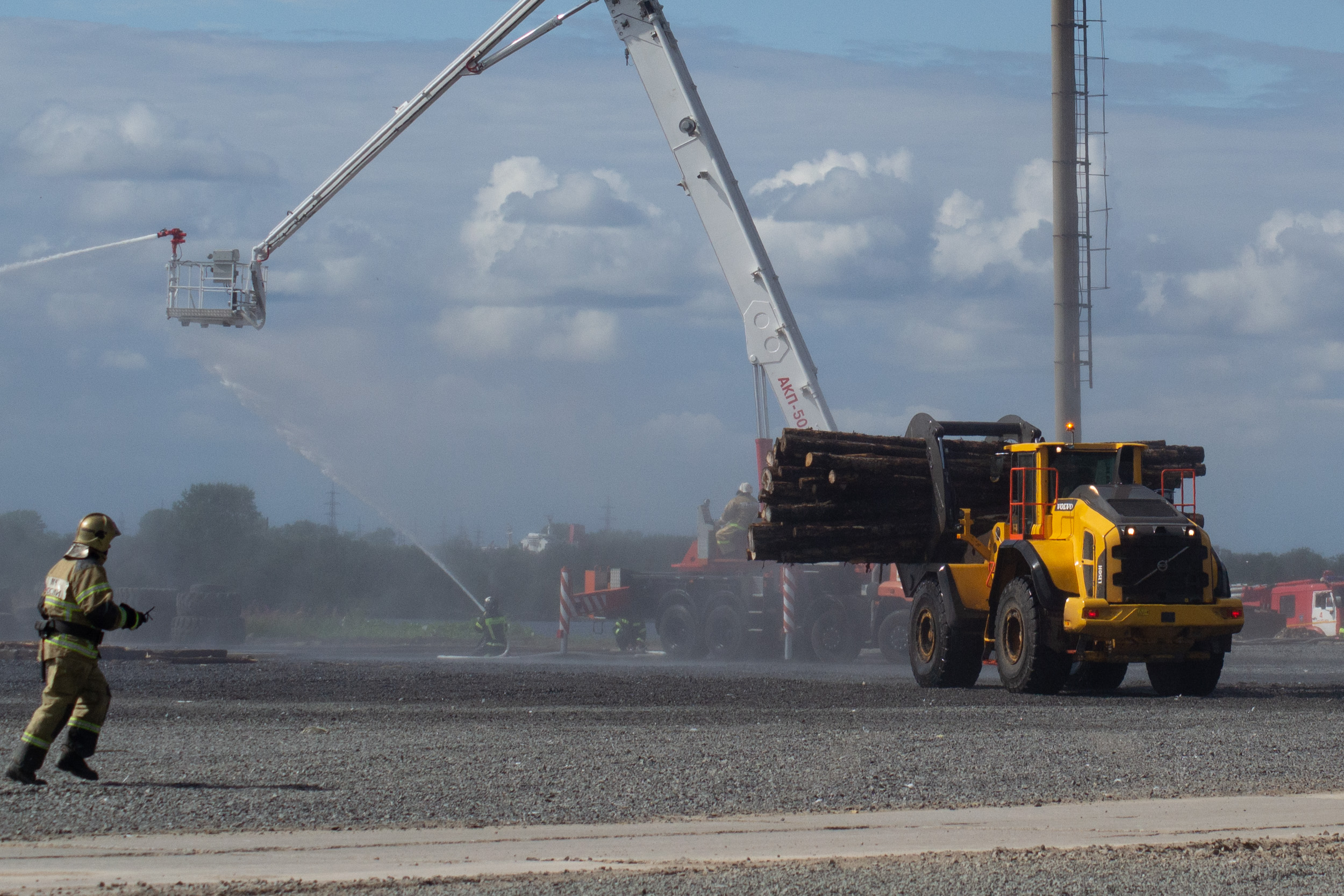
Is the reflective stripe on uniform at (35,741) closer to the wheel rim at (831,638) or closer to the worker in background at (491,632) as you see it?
the wheel rim at (831,638)

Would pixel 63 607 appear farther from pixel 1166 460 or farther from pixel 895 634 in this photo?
pixel 895 634

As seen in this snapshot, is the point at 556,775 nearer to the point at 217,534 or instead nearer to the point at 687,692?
the point at 687,692

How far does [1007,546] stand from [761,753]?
6171 millimetres

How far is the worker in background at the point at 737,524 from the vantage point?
25000 mm

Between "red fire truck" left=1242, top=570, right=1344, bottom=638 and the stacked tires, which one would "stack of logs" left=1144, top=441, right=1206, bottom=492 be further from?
the stacked tires

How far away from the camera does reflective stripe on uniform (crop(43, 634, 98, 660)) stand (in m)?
8.08

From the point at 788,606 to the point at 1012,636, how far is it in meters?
9.96

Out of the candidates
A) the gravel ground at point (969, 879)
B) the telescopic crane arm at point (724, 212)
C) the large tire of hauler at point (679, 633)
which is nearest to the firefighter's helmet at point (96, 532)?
the gravel ground at point (969, 879)

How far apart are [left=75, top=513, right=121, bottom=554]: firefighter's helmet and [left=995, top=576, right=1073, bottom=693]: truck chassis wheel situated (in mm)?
9439

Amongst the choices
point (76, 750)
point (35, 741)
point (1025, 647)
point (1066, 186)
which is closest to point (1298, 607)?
point (1066, 186)

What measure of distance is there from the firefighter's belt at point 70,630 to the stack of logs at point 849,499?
8931 millimetres

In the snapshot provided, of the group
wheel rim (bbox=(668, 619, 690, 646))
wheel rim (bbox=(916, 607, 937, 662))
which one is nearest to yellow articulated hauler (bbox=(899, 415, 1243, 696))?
wheel rim (bbox=(916, 607, 937, 662))

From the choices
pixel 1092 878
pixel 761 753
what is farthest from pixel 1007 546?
pixel 1092 878

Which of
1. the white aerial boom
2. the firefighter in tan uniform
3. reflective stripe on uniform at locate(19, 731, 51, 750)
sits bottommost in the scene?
reflective stripe on uniform at locate(19, 731, 51, 750)
